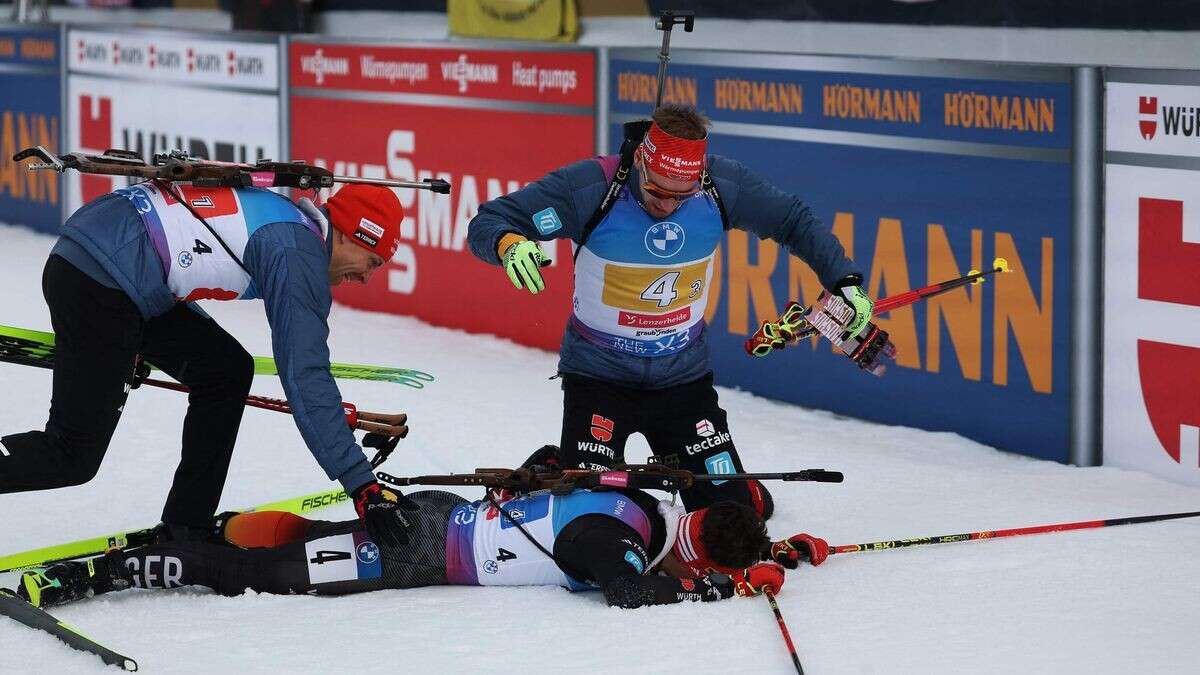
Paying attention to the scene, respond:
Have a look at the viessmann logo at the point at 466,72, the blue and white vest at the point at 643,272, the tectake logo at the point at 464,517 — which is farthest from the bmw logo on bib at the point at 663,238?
the viessmann logo at the point at 466,72

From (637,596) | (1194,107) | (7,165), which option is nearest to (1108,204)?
(1194,107)

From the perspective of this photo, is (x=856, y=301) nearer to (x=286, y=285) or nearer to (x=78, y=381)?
(x=286, y=285)

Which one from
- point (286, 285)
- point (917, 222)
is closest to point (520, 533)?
point (286, 285)

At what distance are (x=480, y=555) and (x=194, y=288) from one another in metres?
1.24

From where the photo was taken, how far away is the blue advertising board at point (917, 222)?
8031 millimetres

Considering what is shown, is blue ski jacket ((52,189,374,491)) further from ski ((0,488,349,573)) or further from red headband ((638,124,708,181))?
red headband ((638,124,708,181))

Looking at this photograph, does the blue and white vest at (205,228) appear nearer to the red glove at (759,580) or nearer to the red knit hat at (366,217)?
the red knit hat at (366,217)

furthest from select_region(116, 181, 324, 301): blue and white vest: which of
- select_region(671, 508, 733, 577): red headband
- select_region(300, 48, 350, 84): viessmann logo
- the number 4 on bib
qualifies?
select_region(300, 48, 350, 84): viessmann logo

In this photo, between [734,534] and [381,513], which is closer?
[381,513]

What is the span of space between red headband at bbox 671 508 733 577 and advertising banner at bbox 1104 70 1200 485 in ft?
8.69

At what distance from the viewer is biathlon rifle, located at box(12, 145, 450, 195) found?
5.70 meters

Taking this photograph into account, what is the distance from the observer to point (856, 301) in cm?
649

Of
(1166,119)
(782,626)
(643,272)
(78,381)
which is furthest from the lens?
(1166,119)

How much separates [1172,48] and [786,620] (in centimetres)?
361
